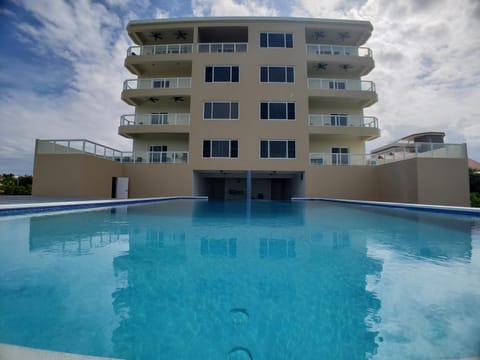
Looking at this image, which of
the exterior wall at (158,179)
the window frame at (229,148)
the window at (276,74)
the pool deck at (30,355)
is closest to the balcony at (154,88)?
the window frame at (229,148)

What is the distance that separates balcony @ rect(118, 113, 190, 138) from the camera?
16.8 meters

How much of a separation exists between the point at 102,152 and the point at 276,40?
563 inches

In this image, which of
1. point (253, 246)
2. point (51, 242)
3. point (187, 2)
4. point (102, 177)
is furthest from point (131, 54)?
point (253, 246)

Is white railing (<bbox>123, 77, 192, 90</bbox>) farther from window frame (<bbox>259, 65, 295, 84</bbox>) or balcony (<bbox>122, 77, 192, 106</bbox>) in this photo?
window frame (<bbox>259, 65, 295, 84</bbox>)

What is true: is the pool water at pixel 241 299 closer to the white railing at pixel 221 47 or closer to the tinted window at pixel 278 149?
the tinted window at pixel 278 149

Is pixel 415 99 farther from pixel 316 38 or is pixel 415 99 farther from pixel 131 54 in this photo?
pixel 131 54

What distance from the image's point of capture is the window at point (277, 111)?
1708cm

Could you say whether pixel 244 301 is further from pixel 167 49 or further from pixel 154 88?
pixel 167 49

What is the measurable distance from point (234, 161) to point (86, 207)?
961 cm

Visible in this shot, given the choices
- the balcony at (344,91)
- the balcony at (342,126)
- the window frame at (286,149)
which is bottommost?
the window frame at (286,149)

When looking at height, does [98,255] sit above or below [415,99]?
below

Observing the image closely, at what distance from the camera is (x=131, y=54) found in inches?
706

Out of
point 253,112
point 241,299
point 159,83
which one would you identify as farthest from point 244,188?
point 241,299

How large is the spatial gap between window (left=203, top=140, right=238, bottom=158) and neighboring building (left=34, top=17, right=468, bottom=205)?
0.23 feet
